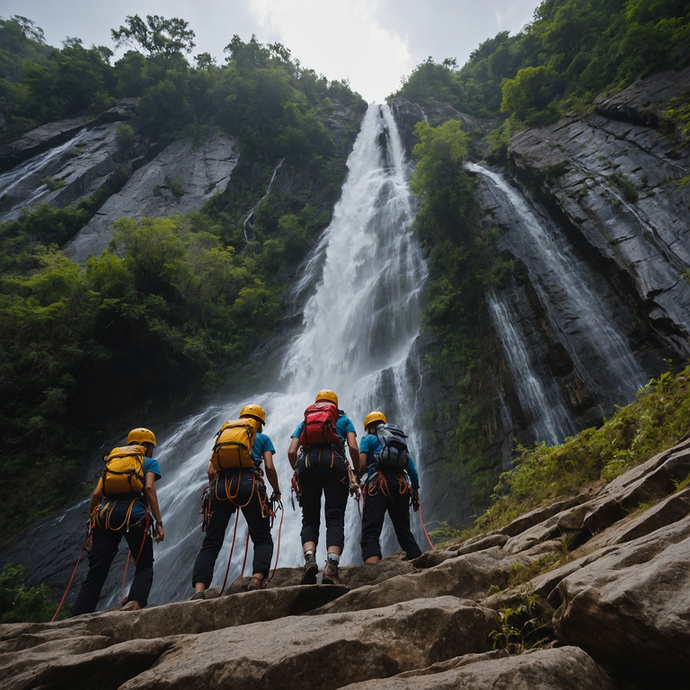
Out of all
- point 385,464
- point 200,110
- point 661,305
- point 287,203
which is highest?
point 200,110

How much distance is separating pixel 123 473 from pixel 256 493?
1.45 metres

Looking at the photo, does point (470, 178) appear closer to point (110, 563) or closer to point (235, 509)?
point (235, 509)

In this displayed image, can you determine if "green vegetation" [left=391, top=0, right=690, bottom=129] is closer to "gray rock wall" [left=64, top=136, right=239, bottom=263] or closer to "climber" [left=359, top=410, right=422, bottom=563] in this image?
"climber" [left=359, top=410, right=422, bottom=563]

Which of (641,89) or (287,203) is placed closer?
(641,89)

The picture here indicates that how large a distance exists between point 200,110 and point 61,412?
31.0 meters

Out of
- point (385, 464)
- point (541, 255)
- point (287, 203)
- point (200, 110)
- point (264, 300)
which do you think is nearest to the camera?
point (385, 464)

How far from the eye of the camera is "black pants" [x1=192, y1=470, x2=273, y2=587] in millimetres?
3607

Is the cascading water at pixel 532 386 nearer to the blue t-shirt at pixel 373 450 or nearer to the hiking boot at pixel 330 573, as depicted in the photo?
the blue t-shirt at pixel 373 450

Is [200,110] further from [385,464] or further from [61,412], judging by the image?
[385,464]

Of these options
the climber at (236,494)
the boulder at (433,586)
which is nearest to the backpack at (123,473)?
the climber at (236,494)

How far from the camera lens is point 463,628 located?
1.89 meters

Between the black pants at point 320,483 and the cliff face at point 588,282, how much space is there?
5.91m

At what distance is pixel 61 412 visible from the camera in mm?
14172

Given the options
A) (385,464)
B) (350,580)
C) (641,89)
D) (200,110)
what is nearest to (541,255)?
(641,89)
